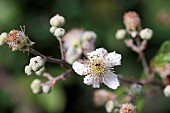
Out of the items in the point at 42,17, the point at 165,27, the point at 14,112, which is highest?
the point at 42,17

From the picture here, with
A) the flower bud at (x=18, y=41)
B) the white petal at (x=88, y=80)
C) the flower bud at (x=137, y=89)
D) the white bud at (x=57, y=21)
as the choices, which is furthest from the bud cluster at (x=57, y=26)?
the flower bud at (x=137, y=89)

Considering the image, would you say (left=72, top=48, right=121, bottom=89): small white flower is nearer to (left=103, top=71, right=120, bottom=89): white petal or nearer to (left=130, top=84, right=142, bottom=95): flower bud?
(left=103, top=71, right=120, bottom=89): white petal

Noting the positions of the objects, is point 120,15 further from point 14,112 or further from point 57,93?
point 14,112

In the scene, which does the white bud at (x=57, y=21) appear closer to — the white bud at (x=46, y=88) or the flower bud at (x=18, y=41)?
the flower bud at (x=18, y=41)

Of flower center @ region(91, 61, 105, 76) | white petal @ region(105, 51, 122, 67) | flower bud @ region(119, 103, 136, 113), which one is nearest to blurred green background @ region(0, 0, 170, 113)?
flower center @ region(91, 61, 105, 76)

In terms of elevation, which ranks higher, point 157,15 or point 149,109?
point 157,15

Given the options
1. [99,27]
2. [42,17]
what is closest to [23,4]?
[42,17]
